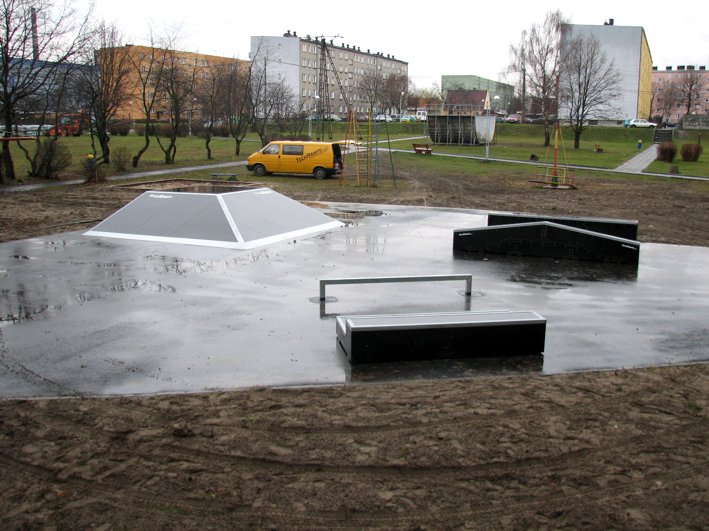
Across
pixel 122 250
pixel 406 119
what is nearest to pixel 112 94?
pixel 122 250

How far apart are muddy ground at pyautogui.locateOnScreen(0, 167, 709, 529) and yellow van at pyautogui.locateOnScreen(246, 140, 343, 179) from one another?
987 inches

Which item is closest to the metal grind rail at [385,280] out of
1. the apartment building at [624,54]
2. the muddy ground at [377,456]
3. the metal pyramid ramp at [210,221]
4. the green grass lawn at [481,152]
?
the muddy ground at [377,456]

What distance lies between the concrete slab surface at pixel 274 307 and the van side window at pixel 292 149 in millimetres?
17090

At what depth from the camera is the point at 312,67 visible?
113 m

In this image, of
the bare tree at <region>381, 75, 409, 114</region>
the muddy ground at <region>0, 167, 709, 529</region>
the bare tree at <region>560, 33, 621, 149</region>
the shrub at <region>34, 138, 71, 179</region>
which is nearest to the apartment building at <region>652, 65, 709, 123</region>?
the bare tree at <region>381, 75, 409, 114</region>

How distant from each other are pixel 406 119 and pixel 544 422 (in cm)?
9121

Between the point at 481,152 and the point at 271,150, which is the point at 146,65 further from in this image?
the point at 481,152

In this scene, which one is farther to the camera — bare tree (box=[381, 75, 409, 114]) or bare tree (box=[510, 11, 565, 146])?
bare tree (box=[381, 75, 409, 114])

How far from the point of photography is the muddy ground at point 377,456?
4535 mm

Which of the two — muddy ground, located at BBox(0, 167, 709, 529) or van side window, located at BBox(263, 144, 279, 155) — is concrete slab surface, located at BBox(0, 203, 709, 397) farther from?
van side window, located at BBox(263, 144, 279, 155)

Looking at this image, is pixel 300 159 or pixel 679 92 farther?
pixel 679 92

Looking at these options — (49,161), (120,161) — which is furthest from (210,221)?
(120,161)

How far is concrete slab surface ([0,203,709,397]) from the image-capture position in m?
7.34

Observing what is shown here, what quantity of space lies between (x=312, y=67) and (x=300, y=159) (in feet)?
282
